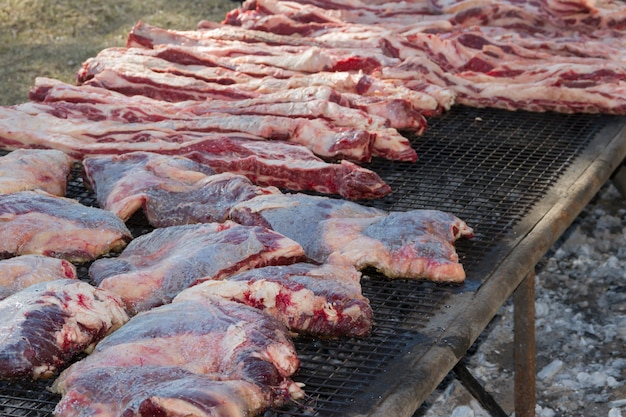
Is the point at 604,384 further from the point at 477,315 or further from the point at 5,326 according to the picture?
the point at 5,326

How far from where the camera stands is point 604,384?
480 cm


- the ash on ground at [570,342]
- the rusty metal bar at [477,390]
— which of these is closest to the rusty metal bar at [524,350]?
the rusty metal bar at [477,390]

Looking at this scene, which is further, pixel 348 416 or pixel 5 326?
pixel 5 326

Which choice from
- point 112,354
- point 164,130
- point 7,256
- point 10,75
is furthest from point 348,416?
point 10,75

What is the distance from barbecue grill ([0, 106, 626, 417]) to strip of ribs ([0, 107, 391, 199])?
21cm

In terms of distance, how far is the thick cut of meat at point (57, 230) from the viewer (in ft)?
12.1

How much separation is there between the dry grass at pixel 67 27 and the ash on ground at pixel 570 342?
16.5ft

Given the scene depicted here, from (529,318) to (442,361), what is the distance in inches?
55.3

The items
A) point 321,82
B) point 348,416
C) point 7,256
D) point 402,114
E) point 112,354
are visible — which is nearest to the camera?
point 348,416

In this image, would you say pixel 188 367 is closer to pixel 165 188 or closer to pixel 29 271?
pixel 29 271

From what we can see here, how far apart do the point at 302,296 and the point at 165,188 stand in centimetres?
116

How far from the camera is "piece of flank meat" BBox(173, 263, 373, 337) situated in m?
3.14

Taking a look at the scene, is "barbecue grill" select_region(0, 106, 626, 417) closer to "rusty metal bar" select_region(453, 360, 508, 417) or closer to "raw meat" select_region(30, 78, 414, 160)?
"raw meat" select_region(30, 78, 414, 160)

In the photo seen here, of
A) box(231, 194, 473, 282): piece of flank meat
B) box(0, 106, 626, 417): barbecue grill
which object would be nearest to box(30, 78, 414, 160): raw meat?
box(0, 106, 626, 417): barbecue grill
